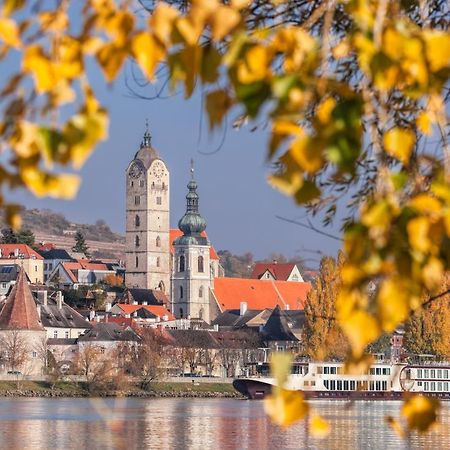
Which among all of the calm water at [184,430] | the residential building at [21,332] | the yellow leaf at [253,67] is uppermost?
the residential building at [21,332]

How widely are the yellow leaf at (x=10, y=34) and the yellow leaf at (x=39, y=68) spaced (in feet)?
0.12

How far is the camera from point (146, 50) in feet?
11.0

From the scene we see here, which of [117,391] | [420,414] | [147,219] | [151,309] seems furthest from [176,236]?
[420,414]

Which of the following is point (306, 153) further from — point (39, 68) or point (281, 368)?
point (39, 68)

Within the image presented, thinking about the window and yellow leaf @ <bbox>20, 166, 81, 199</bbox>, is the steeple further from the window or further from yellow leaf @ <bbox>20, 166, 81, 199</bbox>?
yellow leaf @ <bbox>20, 166, 81, 199</bbox>

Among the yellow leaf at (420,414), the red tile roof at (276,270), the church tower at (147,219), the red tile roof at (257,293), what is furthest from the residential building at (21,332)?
the yellow leaf at (420,414)

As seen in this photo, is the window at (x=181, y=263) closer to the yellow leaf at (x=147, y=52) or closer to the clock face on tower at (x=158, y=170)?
the clock face on tower at (x=158, y=170)

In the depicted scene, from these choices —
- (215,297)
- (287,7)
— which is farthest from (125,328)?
(287,7)

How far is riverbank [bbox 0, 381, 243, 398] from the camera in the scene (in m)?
70.2

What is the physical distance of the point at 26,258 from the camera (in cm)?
12106

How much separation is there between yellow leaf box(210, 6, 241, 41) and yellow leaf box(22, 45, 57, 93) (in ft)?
1.35

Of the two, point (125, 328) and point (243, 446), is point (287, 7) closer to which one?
point (243, 446)

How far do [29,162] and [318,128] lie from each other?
0.73m

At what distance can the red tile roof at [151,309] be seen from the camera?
330 ft
